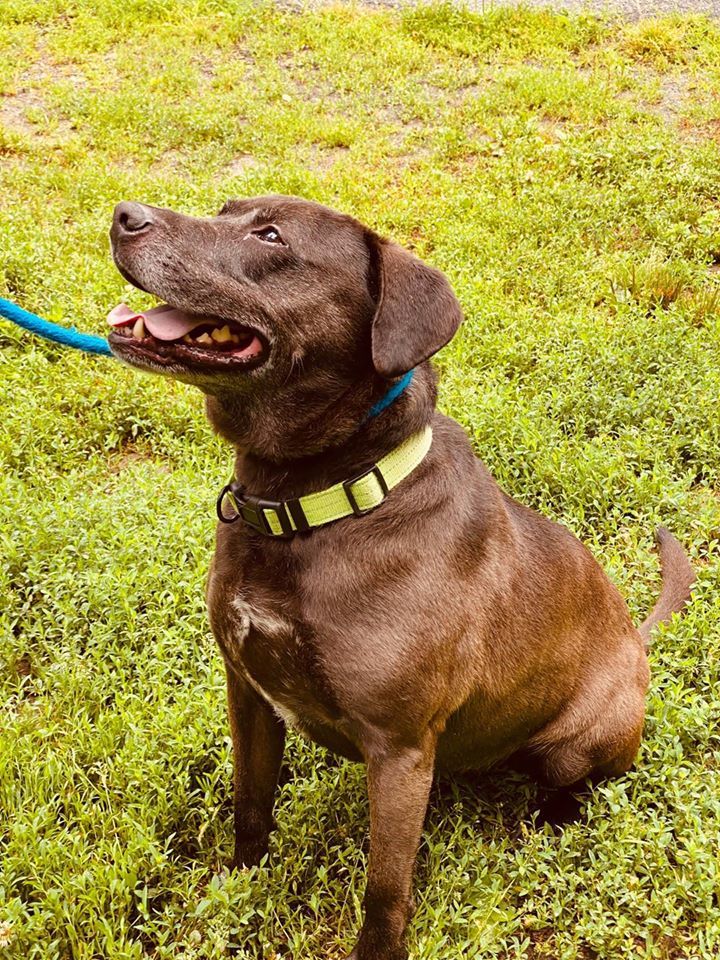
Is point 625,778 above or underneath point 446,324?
underneath

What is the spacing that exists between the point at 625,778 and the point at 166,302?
211 cm

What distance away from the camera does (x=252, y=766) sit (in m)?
2.77

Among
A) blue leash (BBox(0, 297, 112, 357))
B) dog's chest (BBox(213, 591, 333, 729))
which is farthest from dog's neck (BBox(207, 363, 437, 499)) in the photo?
blue leash (BBox(0, 297, 112, 357))

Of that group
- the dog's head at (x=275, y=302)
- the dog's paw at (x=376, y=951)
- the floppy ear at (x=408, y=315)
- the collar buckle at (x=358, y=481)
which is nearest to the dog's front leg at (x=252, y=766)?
the dog's paw at (x=376, y=951)

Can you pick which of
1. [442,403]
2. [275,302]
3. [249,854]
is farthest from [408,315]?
[442,403]

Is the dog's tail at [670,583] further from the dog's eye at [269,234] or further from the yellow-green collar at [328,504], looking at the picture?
the dog's eye at [269,234]

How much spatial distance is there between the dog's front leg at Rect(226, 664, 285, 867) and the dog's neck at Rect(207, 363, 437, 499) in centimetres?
68

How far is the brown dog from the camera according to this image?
2299 mm

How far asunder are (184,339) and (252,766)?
1295 mm

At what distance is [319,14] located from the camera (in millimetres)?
9453

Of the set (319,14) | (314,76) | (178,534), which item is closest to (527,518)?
(178,534)

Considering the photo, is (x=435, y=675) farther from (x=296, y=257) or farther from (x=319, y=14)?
(x=319, y=14)

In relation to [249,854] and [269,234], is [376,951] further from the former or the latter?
[269,234]

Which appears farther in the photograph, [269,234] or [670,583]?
[670,583]
